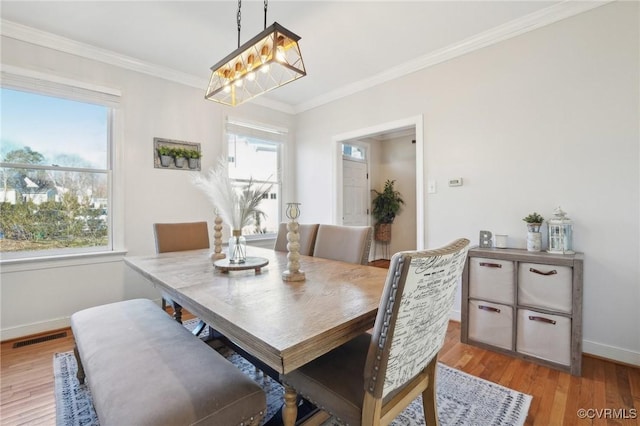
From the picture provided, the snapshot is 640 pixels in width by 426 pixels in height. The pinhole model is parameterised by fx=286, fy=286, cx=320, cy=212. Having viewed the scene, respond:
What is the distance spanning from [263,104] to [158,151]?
61.4 inches

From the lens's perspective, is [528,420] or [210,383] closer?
[210,383]

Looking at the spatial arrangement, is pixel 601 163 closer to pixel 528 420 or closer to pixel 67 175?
pixel 528 420

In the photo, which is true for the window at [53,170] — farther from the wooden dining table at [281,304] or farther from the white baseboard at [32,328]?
the wooden dining table at [281,304]

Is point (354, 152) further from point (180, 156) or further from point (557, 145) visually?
point (557, 145)

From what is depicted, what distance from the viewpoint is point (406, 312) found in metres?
0.84

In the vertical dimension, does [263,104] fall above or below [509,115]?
above

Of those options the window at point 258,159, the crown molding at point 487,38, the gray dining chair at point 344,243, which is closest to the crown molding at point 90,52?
the window at point 258,159

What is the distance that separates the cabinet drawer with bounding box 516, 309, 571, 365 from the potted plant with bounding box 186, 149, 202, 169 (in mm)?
3394

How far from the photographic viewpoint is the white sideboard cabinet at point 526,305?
1860 mm

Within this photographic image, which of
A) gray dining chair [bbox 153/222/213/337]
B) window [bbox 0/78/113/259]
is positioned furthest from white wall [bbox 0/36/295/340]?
gray dining chair [bbox 153/222/213/337]

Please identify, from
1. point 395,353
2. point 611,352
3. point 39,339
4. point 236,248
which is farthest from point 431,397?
point 39,339

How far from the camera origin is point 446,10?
7.13ft

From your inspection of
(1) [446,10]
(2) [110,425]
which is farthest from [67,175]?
(1) [446,10]

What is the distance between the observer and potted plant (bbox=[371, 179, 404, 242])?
5.21 metres
